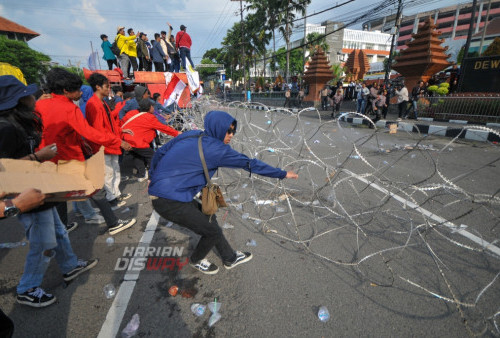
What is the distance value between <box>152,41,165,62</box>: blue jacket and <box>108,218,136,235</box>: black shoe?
921cm

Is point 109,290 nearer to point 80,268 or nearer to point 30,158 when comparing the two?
point 80,268

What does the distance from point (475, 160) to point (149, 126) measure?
6729 millimetres

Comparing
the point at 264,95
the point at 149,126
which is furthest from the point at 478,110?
the point at 264,95

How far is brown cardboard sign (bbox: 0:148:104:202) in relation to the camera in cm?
140

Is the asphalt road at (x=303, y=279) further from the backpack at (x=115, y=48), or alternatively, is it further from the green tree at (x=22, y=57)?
the green tree at (x=22, y=57)

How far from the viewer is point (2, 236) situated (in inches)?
118

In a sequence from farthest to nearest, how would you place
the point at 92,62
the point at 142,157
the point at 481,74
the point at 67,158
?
the point at 481,74 < the point at 92,62 < the point at 142,157 < the point at 67,158

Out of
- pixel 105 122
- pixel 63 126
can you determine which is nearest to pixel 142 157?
pixel 105 122

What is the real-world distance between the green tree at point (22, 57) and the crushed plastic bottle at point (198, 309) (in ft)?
153

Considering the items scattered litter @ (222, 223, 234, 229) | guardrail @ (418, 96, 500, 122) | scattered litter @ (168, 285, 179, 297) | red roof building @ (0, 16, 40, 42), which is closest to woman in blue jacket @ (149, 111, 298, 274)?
scattered litter @ (168, 285, 179, 297)

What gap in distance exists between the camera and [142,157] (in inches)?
171

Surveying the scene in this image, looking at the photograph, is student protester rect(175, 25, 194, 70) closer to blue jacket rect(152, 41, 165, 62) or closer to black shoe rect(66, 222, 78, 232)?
blue jacket rect(152, 41, 165, 62)

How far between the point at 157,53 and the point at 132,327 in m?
10.9

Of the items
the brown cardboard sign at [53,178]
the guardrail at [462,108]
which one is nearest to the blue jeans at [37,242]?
the brown cardboard sign at [53,178]
